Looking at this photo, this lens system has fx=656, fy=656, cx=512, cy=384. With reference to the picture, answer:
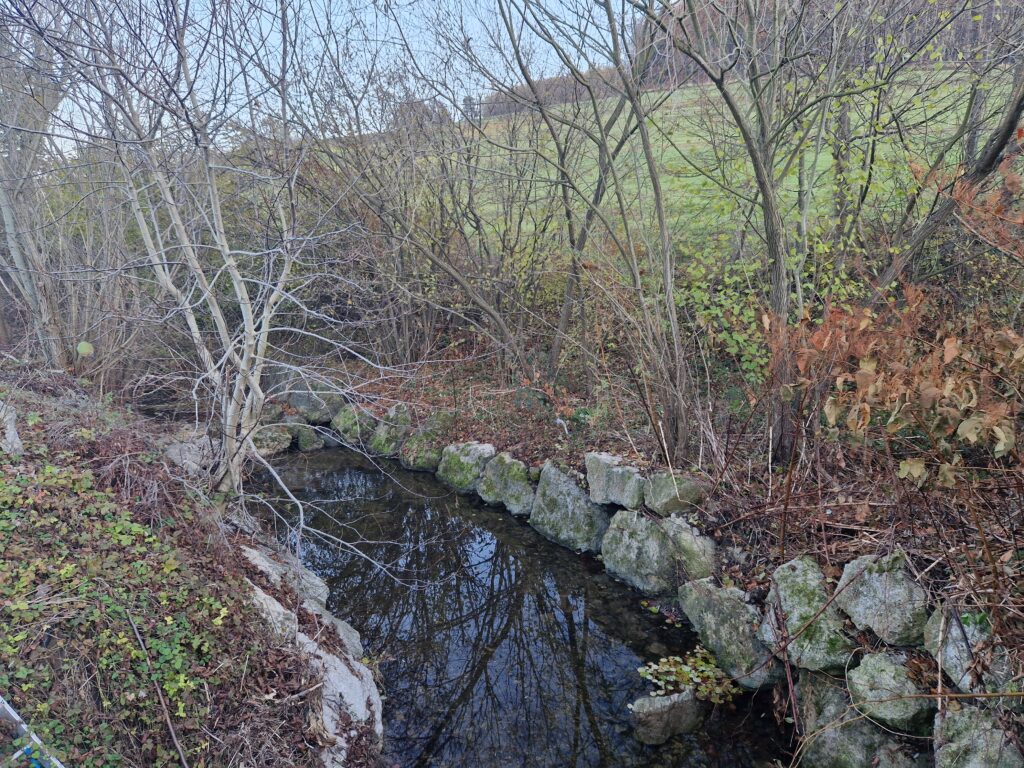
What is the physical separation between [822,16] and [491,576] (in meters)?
6.09

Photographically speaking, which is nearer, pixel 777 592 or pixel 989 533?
pixel 989 533

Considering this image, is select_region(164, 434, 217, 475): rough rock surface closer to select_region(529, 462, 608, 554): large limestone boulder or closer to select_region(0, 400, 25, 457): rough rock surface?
select_region(0, 400, 25, 457): rough rock surface

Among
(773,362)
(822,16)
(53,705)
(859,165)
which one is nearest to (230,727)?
(53,705)

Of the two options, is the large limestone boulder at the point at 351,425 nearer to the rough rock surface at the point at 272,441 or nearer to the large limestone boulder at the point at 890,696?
the rough rock surface at the point at 272,441

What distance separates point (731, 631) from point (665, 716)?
0.84m

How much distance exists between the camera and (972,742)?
312cm

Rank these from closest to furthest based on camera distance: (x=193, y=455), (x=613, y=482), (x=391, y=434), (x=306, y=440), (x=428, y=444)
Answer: (x=193, y=455), (x=613, y=482), (x=428, y=444), (x=391, y=434), (x=306, y=440)

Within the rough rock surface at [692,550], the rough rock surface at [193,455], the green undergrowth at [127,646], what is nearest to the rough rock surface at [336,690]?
the green undergrowth at [127,646]

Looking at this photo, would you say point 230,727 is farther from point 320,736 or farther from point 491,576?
point 491,576

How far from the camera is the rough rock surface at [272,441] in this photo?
9602 millimetres

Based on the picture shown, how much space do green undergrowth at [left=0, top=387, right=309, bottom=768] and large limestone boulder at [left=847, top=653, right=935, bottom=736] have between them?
3.16 meters

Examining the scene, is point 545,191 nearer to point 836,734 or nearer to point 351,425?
point 351,425

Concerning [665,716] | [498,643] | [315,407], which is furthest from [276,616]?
[315,407]

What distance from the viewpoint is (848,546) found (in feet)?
14.4
